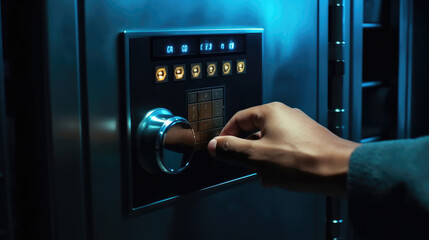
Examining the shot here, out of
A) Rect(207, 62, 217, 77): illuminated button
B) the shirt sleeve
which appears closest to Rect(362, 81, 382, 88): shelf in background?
Rect(207, 62, 217, 77): illuminated button

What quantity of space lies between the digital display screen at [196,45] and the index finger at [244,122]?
3.8 inches

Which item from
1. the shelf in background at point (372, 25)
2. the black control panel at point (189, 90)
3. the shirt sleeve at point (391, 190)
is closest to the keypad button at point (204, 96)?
the black control panel at point (189, 90)

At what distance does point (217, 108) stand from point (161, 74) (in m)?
0.12

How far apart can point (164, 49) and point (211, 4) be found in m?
0.11

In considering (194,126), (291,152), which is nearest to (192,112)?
(194,126)

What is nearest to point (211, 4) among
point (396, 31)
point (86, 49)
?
point (86, 49)

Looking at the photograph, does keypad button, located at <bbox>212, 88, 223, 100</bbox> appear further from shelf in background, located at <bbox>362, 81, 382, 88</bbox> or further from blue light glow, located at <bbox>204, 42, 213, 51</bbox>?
shelf in background, located at <bbox>362, 81, 382, 88</bbox>

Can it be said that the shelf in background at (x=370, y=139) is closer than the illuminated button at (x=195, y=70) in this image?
No

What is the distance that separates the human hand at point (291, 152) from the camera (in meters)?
0.69

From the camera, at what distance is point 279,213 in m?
0.97

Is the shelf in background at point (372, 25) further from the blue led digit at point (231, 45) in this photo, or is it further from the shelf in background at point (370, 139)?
the blue led digit at point (231, 45)

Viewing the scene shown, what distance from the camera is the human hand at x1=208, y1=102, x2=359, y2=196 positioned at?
69cm

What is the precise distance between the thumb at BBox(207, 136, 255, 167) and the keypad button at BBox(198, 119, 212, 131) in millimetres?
46

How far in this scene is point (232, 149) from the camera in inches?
29.5
